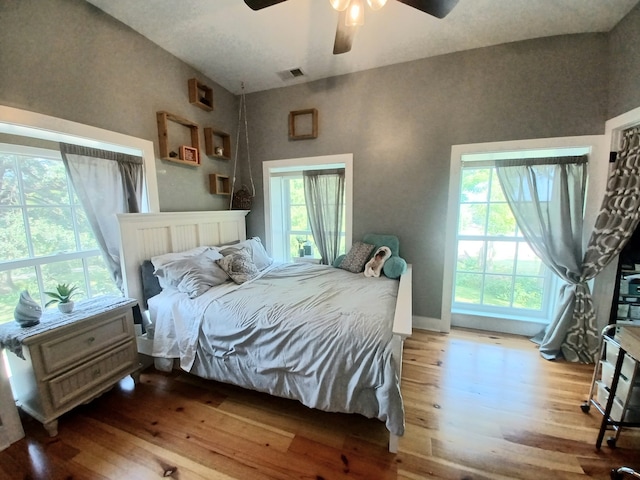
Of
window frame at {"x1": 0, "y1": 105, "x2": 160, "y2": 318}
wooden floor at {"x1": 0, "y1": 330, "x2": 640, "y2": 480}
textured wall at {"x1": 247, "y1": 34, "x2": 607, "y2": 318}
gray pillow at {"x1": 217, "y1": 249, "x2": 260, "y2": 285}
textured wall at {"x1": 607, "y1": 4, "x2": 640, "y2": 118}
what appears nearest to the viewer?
wooden floor at {"x1": 0, "y1": 330, "x2": 640, "y2": 480}

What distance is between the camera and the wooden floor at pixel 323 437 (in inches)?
49.3

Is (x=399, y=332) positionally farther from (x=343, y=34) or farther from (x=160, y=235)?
(x=160, y=235)

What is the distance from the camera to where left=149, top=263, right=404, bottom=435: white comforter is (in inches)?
52.4

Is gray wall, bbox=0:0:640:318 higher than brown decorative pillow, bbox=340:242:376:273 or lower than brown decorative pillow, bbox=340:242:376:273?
higher

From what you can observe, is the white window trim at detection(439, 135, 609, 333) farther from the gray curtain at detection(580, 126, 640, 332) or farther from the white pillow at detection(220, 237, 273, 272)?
the white pillow at detection(220, 237, 273, 272)

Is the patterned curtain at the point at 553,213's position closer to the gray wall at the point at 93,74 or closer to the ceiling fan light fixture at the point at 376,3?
the ceiling fan light fixture at the point at 376,3

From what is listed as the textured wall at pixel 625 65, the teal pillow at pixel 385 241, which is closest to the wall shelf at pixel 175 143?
the teal pillow at pixel 385 241

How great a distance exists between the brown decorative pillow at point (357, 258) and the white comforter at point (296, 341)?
1.59ft

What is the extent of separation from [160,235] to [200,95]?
5.25 ft

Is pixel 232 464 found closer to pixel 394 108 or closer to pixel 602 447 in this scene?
pixel 602 447

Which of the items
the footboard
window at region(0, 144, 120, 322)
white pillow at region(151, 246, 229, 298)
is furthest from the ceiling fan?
window at region(0, 144, 120, 322)

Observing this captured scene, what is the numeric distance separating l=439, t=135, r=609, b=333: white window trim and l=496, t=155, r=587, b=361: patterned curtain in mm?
88

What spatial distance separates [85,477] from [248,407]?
0.82m

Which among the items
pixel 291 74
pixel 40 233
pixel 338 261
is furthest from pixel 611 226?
pixel 40 233
